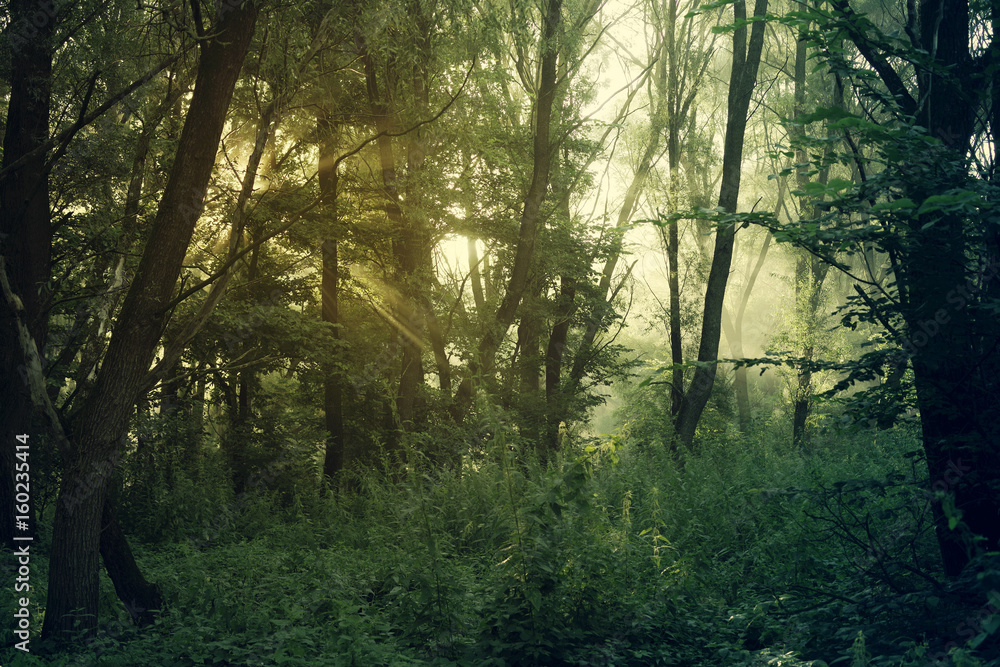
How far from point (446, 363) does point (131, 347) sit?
377 inches

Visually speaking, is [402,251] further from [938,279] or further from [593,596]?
[938,279]

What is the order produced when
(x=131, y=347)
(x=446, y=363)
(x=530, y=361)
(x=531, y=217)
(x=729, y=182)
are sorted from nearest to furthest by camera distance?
(x=131, y=347) → (x=729, y=182) → (x=531, y=217) → (x=446, y=363) → (x=530, y=361)

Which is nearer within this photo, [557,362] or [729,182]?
[729,182]

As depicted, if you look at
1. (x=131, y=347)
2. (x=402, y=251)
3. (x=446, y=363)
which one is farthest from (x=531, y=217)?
(x=131, y=347)

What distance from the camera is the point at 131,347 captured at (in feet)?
19.3

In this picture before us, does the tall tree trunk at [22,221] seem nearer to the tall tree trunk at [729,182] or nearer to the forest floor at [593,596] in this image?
the forest floor at [593,596]

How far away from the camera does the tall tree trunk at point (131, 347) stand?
223 inches

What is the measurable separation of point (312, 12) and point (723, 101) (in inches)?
945

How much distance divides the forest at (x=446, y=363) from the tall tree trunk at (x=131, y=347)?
0.09 ft

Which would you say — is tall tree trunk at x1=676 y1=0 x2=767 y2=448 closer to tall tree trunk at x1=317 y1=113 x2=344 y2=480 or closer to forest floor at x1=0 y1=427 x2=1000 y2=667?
forest floor at x1=0 y1=427 x2=1000 y2=667

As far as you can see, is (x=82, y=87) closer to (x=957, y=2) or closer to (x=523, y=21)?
(x=523, y=21)

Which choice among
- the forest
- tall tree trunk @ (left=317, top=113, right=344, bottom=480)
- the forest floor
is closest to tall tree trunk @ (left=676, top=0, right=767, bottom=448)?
the forest

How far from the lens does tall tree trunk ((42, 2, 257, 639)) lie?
5664mm

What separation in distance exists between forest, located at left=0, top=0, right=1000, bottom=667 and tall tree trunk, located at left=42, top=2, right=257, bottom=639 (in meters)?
0.03
